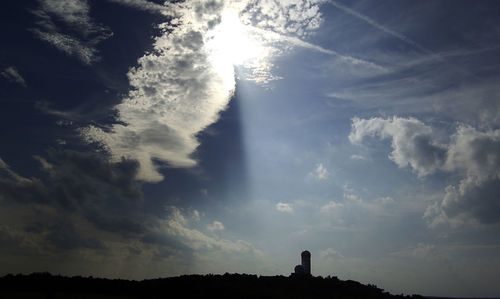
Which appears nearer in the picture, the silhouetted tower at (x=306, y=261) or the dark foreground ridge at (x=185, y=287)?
the dark foreground ridge at (x=185, y=287)

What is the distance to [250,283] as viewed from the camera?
2706cm

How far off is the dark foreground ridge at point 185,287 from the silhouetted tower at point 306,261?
490 centimetres

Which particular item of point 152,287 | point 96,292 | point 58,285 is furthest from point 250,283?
point 58,285

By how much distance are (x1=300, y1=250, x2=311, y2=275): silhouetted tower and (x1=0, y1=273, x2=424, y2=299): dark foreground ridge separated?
4898 millimetres

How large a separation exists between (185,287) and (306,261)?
46.3ft

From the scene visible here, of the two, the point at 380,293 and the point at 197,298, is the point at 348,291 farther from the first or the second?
the point at 197,298

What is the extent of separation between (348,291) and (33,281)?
24.4m

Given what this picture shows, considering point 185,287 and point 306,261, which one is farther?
point 306,261

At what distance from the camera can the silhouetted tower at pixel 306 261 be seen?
114 ft

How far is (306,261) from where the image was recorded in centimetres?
3506

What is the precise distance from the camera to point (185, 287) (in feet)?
84.4

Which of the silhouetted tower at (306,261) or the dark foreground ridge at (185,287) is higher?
the silhouetted tower at (306,261)

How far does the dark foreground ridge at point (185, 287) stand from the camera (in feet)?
78.6

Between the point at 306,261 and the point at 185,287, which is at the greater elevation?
the point at 306,261
